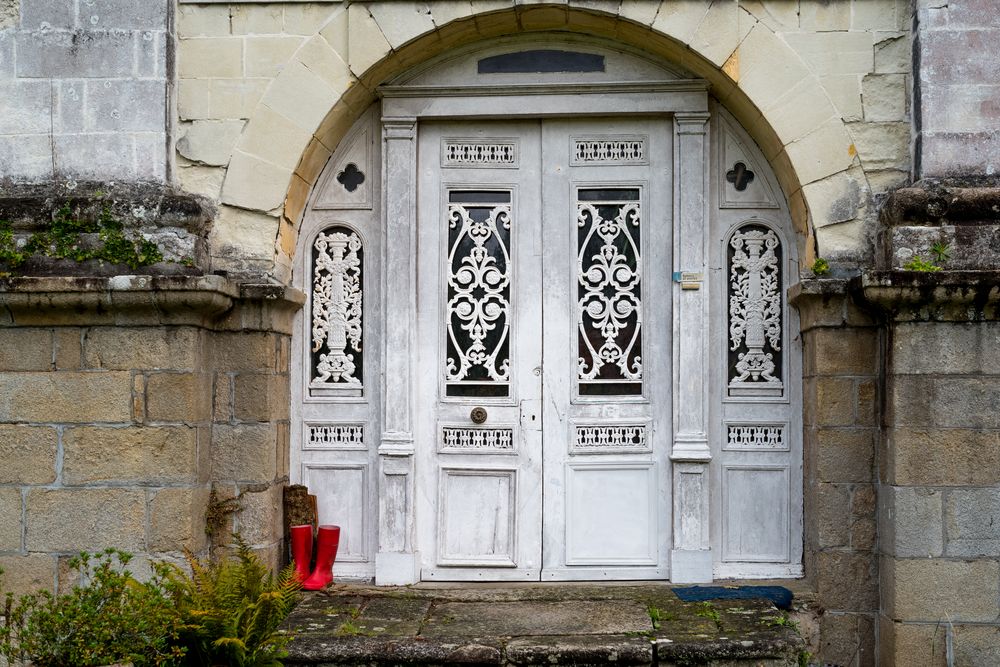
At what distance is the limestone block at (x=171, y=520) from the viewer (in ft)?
15.2

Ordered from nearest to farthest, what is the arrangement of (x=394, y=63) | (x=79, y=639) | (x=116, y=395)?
(x=79, y=639), (x=116, y=395), (x=394, y=63)

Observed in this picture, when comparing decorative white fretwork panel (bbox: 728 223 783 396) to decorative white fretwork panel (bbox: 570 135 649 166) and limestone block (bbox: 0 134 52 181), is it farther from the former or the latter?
limestone block (bbox: 0 134 52 181)

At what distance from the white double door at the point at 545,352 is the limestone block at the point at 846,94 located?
896mm

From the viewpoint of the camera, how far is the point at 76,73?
483 cm

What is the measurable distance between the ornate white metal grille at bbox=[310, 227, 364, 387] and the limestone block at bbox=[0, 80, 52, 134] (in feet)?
5.02

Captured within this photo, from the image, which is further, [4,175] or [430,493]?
[430,493]

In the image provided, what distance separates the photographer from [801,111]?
4.82 meters

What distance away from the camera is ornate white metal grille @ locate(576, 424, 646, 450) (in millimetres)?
5223

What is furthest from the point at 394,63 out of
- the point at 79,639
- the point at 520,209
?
the point at 79,639

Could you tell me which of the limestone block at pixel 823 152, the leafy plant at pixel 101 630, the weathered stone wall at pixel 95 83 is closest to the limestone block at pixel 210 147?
the weathered stone wall at pixel 95 83

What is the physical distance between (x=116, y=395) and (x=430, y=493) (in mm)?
1737

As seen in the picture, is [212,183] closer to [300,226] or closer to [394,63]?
[300,226]

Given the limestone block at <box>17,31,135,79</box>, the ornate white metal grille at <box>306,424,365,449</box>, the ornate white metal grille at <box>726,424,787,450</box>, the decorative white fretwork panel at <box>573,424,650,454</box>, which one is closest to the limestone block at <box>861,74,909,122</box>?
the ornate white metal grille at <box>726,424,787,450</box>

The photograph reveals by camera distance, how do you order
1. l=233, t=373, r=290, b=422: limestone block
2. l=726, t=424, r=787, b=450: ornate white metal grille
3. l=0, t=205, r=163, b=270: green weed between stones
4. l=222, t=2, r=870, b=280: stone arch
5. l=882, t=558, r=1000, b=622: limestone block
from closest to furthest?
l=882, t=558, r=1000, b=622: limestone block
l=0, t=205, r=163, b=270: green weed between stones
l=222, t=2, r=870, b=280: stone arch
l=233, t=373, r=290, b=422: limestone block
l=726, t=424, r=787, b=450: ornate white metal grille
